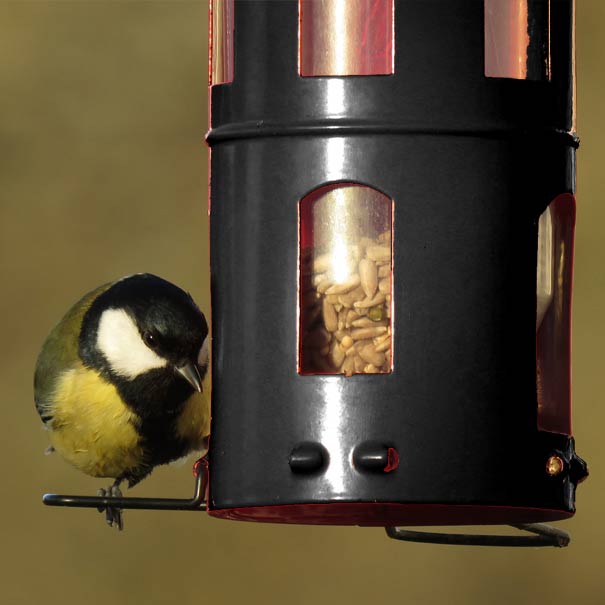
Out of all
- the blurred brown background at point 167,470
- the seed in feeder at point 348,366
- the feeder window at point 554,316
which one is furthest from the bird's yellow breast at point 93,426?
the blurred brown background at point 167,470

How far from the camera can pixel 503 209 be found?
4.86m

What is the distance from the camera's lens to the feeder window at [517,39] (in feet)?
16.2

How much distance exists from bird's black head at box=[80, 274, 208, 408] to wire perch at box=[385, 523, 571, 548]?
695 millimetres

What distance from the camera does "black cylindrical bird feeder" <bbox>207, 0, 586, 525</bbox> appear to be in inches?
189

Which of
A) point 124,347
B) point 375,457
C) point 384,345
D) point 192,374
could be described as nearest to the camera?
point 375,457

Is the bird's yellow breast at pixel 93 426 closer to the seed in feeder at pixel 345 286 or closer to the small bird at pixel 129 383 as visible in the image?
the small bird at pixel 129 383

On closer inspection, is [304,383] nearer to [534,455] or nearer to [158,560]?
[534,455]

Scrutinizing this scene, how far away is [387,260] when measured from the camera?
16.1 ft

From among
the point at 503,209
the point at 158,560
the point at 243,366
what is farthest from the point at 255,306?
the point at 158,560

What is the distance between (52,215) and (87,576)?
1837mm

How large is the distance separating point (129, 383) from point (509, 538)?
1194 mm

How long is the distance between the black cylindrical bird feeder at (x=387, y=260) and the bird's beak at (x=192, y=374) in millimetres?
382

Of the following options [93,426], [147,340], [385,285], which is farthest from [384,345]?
[93,426]

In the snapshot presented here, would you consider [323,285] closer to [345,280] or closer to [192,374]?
[345,280]
